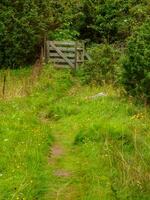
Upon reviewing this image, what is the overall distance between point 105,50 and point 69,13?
17.1ft

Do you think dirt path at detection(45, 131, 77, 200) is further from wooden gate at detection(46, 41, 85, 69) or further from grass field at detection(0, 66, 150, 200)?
wooden gate at detection(46, 41, 85, 69)

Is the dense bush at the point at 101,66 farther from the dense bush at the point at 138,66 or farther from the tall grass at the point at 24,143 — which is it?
the dense bush at the point at 138,66

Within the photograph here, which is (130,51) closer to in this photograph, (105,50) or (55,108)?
(55,108)

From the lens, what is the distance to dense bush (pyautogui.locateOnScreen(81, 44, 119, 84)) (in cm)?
2088

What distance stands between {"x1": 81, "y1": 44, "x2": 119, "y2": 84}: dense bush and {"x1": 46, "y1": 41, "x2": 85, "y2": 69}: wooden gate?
4.97ft

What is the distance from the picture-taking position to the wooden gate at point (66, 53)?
80.2 ft

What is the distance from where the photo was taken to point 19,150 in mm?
10734

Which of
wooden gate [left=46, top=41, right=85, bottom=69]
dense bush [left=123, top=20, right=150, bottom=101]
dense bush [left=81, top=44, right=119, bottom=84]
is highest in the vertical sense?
dense bush [left=123, top=20, right=150, bottom=101]

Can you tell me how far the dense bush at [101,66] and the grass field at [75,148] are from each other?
2495 millimetres

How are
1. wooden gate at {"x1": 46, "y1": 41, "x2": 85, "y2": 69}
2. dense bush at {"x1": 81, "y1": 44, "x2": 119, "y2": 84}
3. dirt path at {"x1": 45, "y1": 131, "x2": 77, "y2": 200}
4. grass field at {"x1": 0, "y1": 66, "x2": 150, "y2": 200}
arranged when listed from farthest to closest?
wooden gate at {"x1": 46, "y1": 41, "x2": 85, "y2": 69}
dense bush at {"x1": 81, "y1": 44, "x2": 119, "y2": 84}
dirt path at {"x1": 45, "y1": 131, "x2": 77, "y2": 200}
grass field at {"x1": 0, "y1": 66, "x2": 150, "y2": 200}

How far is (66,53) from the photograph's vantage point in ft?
80.9

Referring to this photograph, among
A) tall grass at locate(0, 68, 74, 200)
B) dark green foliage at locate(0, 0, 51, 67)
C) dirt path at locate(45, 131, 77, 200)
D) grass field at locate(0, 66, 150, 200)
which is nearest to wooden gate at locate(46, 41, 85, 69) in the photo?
dark green foliage at locate(0, 0, 51, 67)

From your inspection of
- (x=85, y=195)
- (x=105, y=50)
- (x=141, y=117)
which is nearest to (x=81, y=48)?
(x=105, y=50)

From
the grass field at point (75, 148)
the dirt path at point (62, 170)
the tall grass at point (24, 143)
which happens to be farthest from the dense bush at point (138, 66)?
the dirt path at point (62, 170)
